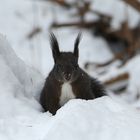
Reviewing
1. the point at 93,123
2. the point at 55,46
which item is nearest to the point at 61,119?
the point at 93,123

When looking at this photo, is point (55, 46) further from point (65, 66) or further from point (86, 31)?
point (86, 31)

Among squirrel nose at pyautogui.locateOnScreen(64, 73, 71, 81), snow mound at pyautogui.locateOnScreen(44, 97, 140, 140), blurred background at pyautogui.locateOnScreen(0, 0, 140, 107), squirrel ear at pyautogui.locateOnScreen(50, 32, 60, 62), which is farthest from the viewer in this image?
blurred background at pyautogui.locateOnScreen(0, 0, 140, 107)

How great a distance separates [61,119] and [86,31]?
5961mm

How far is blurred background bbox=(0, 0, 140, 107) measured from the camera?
26.7 feet

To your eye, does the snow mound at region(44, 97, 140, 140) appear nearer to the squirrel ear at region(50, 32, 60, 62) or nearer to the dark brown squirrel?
the dark brown squirrel

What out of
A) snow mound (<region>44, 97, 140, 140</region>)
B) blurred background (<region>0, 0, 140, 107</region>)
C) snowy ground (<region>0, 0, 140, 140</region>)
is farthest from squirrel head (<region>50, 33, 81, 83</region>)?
blurred background (<region>0, 0, 140, 107</region>)

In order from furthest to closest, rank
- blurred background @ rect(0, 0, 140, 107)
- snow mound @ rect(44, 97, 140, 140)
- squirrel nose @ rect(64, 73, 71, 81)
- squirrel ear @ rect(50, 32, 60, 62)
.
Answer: blurred background @ rect(0, 0, 140, 107) → squirrel ear @ rect(50, 32, 60, 62) → squirrel nose @ rect(64, 73, 71, 81) → snow mound @ rect(44, 97, 140, 140)

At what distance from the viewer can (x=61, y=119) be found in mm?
3631

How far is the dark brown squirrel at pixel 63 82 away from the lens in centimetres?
470

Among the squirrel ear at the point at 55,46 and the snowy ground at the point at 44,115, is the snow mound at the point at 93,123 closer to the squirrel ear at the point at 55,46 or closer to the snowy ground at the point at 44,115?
the snowy ground at the point at 44,115

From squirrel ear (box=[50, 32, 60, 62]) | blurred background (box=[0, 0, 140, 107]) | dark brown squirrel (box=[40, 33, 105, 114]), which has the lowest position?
blurred background (box=[0, 0, 140, 107])

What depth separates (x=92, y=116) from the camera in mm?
3777

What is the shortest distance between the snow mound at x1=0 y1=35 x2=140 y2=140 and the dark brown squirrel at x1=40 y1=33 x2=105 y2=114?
0.20m

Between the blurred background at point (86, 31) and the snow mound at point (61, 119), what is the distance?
335 centimetres
